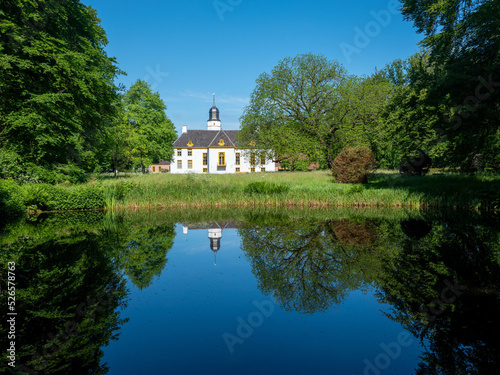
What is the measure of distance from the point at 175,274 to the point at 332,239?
4.67 meters

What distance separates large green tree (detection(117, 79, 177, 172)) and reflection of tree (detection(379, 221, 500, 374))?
35.9 metres

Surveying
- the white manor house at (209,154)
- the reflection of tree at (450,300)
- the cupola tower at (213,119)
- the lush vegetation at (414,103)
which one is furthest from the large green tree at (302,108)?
the cupola tower at (213,119)

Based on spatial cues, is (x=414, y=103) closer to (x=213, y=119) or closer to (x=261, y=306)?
(x=261, y=306)

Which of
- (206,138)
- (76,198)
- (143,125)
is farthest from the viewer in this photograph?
(206,138)

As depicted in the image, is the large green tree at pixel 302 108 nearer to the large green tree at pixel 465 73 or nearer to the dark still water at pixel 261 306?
the large green tree at pixel 465 73

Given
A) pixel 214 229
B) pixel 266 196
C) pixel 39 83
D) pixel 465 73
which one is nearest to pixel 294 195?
pixel 266 196

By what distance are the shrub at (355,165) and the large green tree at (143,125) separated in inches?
1037

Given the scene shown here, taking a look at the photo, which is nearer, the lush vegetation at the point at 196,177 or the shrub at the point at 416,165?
the lush vegetation at the point at 196,177

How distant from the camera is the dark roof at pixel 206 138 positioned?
57.3m

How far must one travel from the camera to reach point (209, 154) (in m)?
57.0

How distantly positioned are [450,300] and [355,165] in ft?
57.3

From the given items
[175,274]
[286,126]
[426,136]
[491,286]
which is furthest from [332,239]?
[286,126]

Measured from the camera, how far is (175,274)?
20.9 feet

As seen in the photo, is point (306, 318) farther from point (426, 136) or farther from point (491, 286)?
point (426, 136)
